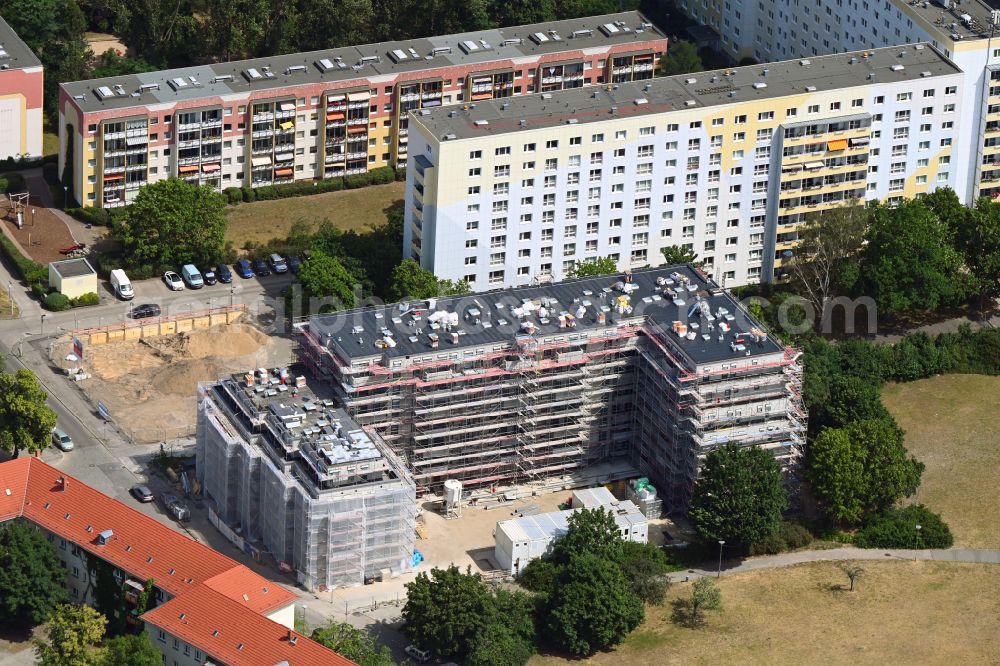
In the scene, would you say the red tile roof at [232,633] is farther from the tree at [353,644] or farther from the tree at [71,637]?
the tree at [353,644]

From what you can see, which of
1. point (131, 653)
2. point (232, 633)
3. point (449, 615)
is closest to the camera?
point (131, 653)

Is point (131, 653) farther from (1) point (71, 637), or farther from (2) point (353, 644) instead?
(2) point (353, 644)

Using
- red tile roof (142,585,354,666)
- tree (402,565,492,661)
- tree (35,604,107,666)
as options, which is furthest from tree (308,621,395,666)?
tree (35,604,107,666)

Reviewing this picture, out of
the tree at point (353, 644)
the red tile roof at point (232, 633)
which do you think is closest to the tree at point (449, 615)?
the tree at point (353, 644)

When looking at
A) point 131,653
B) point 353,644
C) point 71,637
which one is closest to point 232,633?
point 131,653

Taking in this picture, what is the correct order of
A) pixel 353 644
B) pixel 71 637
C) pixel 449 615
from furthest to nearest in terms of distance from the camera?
pixel 449 615, pixel 353 644, pixel 71 637

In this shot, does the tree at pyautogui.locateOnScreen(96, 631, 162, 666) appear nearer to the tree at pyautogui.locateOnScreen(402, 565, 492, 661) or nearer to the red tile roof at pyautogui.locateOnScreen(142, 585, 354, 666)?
the red tile roof at pyautogui.locateOnScreen(142, 585, 354, 666)
